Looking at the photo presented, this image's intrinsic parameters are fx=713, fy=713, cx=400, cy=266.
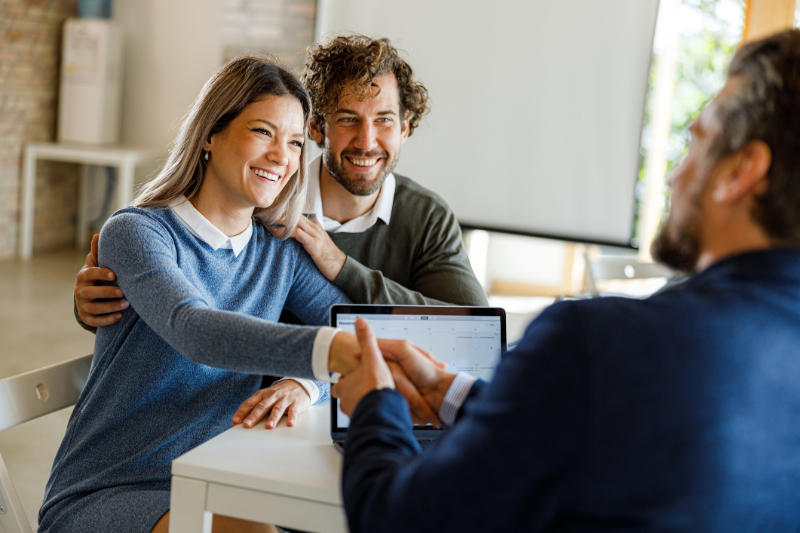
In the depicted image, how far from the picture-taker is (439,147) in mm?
4051

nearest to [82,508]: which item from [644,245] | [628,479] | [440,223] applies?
[628,479]

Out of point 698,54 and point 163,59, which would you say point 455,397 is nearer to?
point 698,54

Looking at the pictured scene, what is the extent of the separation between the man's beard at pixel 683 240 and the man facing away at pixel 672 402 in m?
0.02

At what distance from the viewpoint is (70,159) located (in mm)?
5023

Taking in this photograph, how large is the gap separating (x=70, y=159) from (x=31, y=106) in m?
0.51

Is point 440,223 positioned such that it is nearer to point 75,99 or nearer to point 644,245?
point 644,245

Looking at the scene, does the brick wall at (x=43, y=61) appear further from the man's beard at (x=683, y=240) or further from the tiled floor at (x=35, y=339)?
the man's beard at (x=683, y=240)

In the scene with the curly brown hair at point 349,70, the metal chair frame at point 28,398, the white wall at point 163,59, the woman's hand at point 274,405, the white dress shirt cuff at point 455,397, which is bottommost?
the metal chair frame at point 28,398

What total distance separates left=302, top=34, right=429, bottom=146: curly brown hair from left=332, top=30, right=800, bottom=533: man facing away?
1.28 meters

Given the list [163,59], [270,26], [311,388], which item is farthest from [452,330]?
[163,59]

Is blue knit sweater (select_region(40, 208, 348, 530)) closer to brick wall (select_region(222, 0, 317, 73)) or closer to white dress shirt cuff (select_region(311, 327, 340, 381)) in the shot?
white dress shirt cuff (select_region(311, 327, 340, 381))

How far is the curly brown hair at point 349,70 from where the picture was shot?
6.23 ft

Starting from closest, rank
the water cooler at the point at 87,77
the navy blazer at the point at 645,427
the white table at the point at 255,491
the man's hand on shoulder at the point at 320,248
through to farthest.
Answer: the navy blazer at the point at 645,427 < the white table at the point at 255,491 < the man's hand on shoulder at the point at 320,248 < the water cooler at the point at 87,77

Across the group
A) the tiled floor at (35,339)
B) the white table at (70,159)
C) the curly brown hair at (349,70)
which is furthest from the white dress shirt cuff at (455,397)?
the white table at (70,159)
